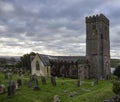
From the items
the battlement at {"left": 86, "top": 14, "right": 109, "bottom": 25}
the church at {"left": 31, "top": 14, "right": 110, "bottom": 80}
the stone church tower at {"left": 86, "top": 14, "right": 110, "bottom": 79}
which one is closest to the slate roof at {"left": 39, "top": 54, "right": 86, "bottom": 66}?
the church at {"left": 31, "top": 14, "right": 110, "bottom": 80}

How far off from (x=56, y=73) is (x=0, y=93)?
35990 millimetres

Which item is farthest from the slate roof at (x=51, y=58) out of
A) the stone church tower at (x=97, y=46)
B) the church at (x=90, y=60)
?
the stone church tower at (x=97, y=46)

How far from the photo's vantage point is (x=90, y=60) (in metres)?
65.6

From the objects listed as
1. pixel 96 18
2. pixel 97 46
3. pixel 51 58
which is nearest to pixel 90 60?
pixel 97 46

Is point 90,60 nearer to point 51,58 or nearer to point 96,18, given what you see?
point 51,58

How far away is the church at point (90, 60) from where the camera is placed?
6322 centimetres

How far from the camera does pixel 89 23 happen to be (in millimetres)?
67062

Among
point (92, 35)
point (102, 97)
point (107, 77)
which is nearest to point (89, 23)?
point (92, 35)

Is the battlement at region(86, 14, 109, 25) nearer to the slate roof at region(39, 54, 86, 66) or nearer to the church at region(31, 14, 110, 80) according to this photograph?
the church at region(31, 14, 110, 80)

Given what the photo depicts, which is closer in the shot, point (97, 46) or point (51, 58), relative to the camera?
point (97, 46)

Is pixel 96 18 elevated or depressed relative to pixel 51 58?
elevated

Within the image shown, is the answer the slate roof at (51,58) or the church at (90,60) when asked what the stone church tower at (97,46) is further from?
the slate roof at (51,58)

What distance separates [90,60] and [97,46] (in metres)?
4.66

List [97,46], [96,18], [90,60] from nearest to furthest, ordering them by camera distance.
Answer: [97,46]
[90,60]
[96,18]
